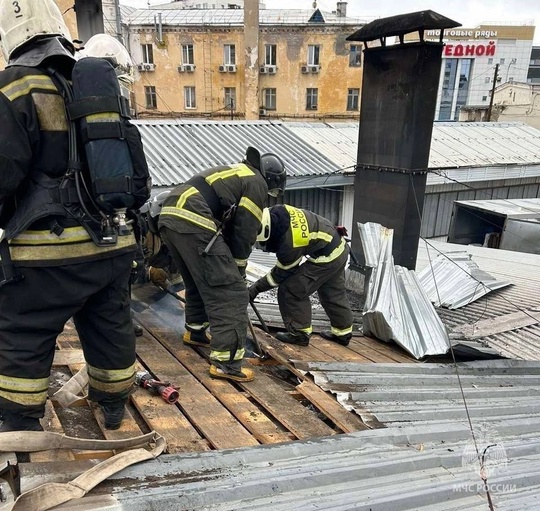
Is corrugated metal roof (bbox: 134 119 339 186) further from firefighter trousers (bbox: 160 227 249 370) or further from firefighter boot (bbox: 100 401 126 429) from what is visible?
firefighter boot (bbox: 100 401 126 429)

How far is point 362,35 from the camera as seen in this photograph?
6.55 m

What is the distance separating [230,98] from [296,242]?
82.6 ft

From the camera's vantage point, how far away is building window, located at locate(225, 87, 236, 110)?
1076 inches

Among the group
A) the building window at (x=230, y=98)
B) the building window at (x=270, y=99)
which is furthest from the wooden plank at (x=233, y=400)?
the building window at (x=270, y=99)

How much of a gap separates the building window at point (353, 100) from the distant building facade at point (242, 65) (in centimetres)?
5

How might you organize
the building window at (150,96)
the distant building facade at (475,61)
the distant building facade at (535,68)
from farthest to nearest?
the distant building facade at (535,68)
the distant building facade at (475,61)
the building window at (150,96)

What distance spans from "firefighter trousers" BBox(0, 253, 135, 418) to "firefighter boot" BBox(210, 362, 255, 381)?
974mm

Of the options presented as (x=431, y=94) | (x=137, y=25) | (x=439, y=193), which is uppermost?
(x=137, y=25)

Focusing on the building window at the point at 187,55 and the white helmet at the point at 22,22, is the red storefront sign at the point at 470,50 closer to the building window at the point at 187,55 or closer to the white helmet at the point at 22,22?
the building window at the point at 187,55

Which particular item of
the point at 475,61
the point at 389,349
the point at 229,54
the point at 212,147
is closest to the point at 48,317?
the point at 389,349

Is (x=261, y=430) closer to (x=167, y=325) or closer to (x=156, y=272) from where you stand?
(x=167, y=325)

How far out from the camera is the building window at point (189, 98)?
27.7m

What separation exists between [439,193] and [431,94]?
7.73m

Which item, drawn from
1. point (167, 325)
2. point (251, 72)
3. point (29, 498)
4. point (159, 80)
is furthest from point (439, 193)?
point (159, 80)
